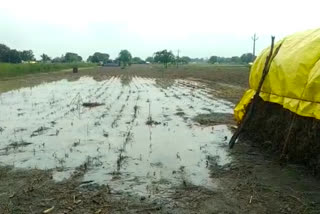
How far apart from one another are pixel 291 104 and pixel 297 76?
1.62 feet

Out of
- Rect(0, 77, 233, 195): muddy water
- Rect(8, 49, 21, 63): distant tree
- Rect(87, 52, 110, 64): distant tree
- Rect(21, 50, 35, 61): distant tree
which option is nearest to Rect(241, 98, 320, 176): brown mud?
Rect(0, 77, 233, 195): muddy water

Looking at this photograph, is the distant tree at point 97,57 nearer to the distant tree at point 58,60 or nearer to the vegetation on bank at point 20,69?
the distant tree at point 58,60

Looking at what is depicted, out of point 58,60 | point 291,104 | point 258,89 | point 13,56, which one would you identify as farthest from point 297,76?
point 58,60

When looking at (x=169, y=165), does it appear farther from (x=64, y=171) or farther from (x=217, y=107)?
(x=217, y=107)

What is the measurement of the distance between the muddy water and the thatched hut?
3.21ft

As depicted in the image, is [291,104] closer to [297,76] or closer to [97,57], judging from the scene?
[297,76]

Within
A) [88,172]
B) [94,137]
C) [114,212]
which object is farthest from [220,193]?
[94,137]

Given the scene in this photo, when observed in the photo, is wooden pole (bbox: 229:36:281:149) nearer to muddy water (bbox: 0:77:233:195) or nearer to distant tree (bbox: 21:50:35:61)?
muddy water (bbox: 0:77:233:195)

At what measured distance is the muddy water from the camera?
Answer: 625 cm

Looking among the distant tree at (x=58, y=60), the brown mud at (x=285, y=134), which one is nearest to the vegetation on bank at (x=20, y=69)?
the brown mud at (x=285, y=134)

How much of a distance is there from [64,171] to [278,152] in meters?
3.88

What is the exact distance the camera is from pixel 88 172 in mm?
6438

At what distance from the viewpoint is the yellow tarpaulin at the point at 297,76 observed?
620 centimetres

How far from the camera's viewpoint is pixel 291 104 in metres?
6.81
